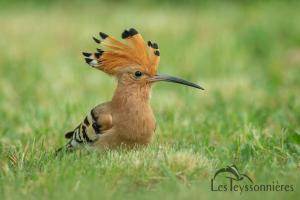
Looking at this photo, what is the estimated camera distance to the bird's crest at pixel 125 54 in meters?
4.48

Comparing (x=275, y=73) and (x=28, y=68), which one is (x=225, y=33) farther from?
(x=28, y=68)

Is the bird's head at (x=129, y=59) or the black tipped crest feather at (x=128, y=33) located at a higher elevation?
the black tipped crest feather at (x=128, y=33)

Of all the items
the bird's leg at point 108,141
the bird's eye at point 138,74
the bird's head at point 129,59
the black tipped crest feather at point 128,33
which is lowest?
the bird's leg at point 108,141

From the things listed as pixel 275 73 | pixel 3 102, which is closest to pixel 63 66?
pixel 3 102

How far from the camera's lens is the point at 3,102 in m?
6.57

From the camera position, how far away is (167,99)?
6816mm

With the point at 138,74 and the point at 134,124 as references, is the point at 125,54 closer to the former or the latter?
the point at 138,74

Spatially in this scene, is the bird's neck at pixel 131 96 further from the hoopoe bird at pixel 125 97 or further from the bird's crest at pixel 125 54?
the bird's crest at pixel 125 54

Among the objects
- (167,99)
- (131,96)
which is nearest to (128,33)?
(131,96)

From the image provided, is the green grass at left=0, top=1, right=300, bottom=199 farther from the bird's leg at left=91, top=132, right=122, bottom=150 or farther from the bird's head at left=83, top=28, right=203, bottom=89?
the bird's head at left=83, top=28, right=203, bottom=89

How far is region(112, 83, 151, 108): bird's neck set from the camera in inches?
177

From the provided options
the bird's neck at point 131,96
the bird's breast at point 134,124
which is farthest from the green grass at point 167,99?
the bird's neck at point 131,96

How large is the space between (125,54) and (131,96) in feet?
0.89

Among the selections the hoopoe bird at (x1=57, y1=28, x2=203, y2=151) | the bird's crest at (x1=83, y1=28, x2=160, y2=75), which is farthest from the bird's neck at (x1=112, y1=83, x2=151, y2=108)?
the bird's crest at (x1=83, y1=28, x2=160, y2=75)
